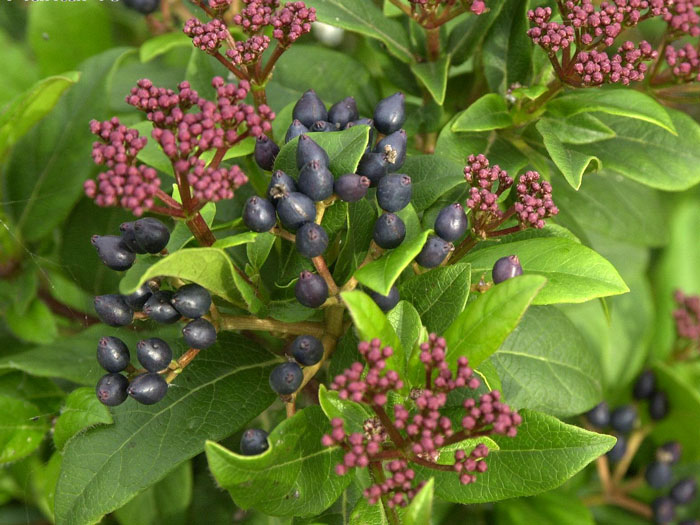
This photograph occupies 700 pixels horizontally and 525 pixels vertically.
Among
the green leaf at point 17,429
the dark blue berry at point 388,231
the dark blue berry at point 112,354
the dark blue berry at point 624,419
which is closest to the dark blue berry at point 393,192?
the dark blue berry at point 388,231

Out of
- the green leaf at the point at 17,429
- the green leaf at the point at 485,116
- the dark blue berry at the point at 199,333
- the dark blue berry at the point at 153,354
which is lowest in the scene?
the green leaf at the point at 17,429

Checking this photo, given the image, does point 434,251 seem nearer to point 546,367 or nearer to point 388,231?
point 388,231

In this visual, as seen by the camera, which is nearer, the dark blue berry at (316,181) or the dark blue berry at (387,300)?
the dark blue berry at (316,181)

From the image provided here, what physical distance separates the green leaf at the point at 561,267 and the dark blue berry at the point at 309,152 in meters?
0.43

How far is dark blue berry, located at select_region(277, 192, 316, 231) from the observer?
139cm

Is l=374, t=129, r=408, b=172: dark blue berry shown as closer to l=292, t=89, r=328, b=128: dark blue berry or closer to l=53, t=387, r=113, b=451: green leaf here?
l=292, t=89, r=328, b=128: dark blue berry

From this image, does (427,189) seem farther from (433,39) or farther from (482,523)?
(482,523)

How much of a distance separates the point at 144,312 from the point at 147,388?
15cm

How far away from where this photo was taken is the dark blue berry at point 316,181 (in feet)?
4.56

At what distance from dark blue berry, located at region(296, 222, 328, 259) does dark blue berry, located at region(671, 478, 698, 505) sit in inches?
75.0

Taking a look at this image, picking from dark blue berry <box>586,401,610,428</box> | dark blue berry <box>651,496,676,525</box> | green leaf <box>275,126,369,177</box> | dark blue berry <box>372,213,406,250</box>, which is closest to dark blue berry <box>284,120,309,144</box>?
green leaf <box>275,126,369,177</box>

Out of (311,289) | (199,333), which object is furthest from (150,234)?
(311,289)

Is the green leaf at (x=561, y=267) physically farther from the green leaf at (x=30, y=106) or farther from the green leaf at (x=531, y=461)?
the green leaf at (x=30, y=106)

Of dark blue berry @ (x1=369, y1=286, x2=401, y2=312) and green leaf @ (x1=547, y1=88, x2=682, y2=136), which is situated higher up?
green leaf @ (x1=547, y1=88, x2=682, y2=136)
